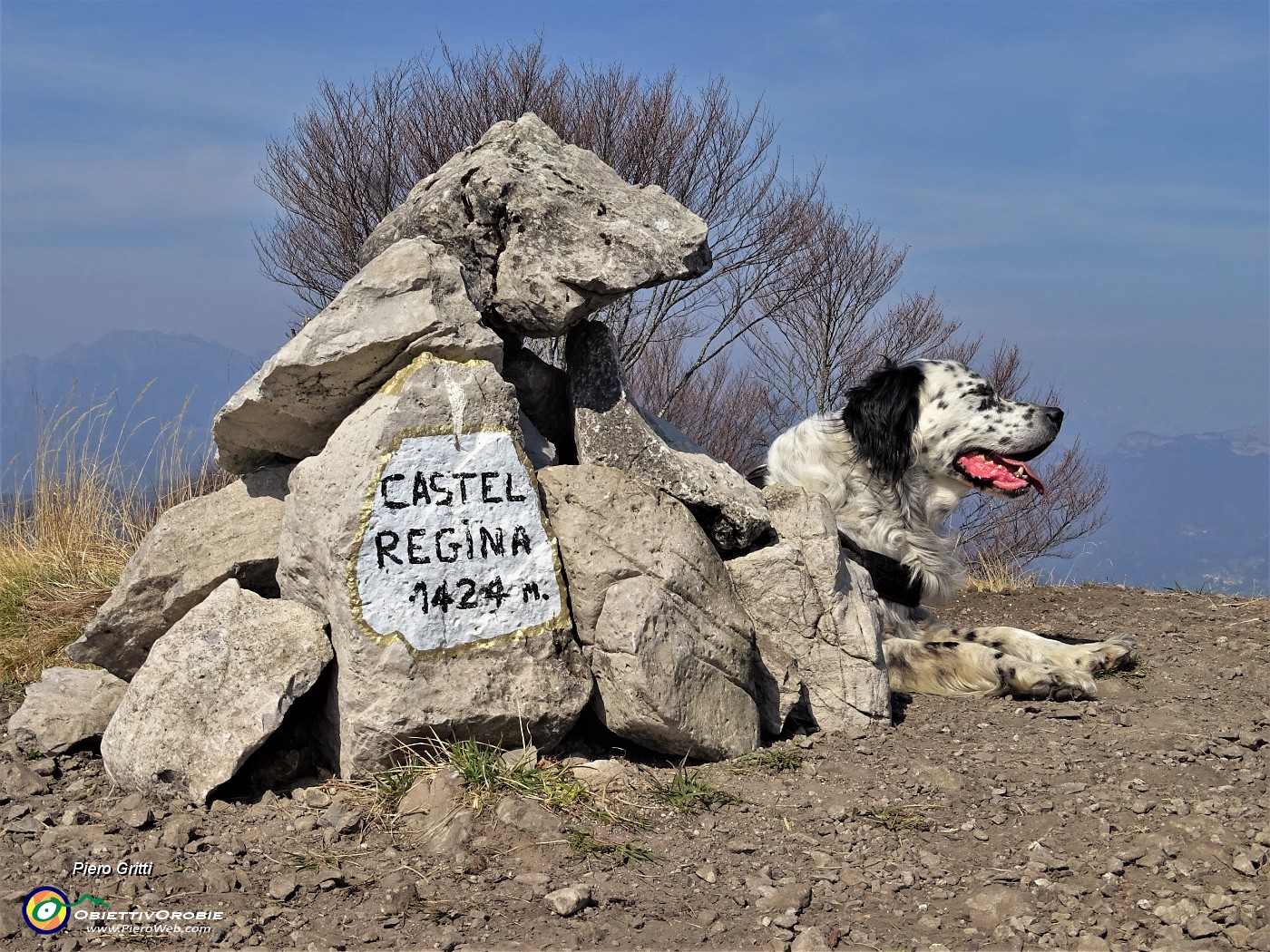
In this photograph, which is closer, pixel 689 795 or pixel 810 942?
pixel 810 942

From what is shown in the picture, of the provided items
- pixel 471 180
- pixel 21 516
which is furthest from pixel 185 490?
pixel 471 180

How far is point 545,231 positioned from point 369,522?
1.37m

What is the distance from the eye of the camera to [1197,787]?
3561mm

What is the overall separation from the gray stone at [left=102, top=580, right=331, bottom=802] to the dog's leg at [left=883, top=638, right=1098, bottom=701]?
247 centimetres

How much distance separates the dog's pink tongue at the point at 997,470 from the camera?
17.5 feet

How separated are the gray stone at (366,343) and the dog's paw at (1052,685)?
2.66 metres

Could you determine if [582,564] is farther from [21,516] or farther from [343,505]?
[21,516]

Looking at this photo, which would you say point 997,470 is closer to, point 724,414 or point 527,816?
point 527,816

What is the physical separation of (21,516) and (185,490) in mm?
1022

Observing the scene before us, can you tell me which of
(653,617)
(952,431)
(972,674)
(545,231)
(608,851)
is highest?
(545,231)

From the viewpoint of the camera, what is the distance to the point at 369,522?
3.55 metres

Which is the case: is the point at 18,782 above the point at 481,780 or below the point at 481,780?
below

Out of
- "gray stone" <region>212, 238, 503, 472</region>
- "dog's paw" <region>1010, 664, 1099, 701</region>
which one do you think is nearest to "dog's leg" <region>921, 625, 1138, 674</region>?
"dog's paw" <region>1010, 664, 1099, 701</region>

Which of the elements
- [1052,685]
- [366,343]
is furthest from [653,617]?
[1052,685]
